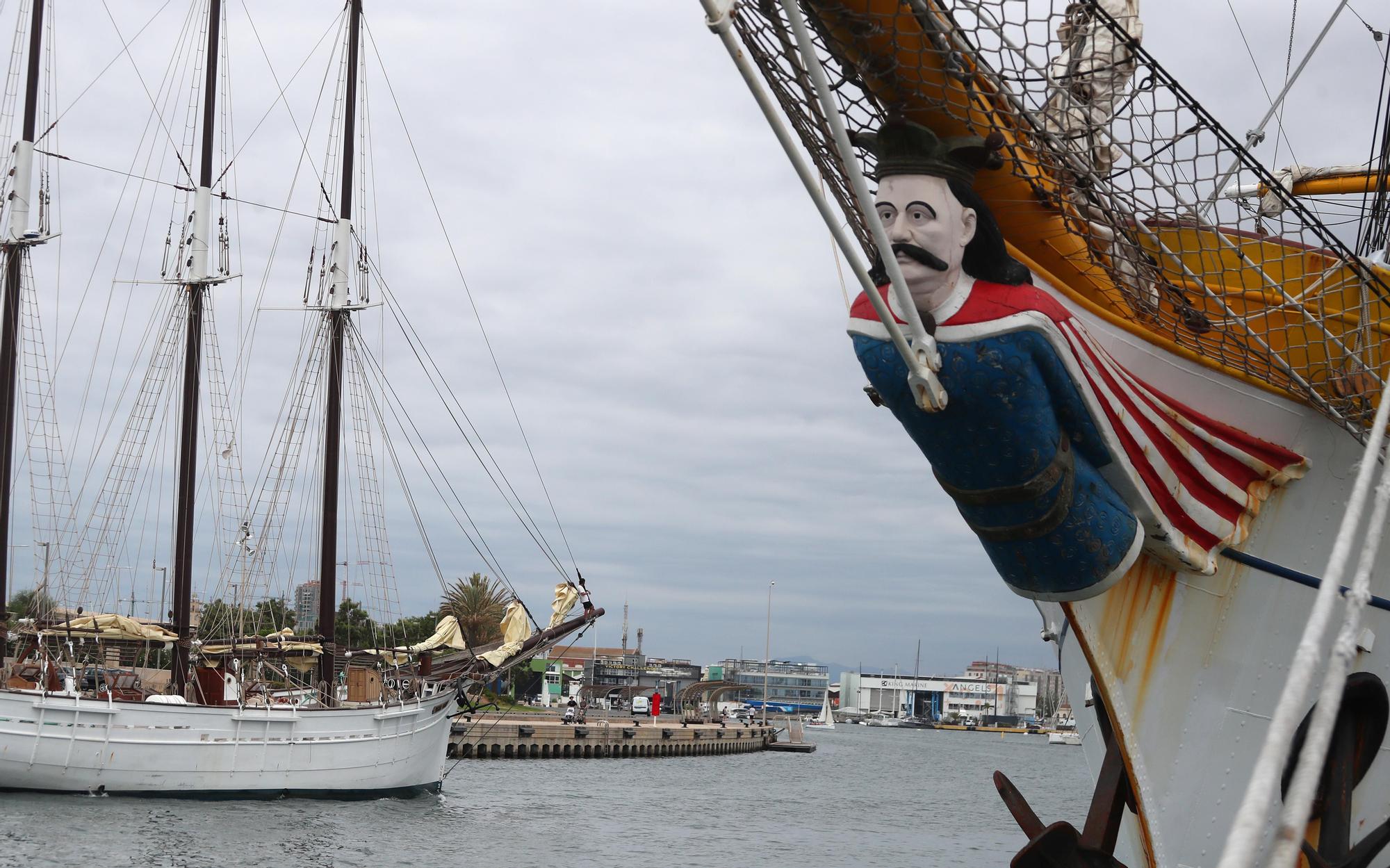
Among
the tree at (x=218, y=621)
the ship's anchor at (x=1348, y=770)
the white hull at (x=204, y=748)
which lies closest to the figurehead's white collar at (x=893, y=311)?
the ship's anchor at (x=1348, y=770)

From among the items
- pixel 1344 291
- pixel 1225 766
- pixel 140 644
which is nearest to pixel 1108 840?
pixel 1225 766

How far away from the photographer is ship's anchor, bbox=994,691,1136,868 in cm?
699

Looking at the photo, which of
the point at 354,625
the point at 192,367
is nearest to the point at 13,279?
the point at 192,367

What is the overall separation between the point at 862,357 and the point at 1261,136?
5.69 metres

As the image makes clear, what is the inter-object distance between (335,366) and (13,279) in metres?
7.44

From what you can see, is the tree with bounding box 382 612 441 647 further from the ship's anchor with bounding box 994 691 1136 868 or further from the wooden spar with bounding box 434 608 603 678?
the ship's anchor with bounding box 994 691 1136 868

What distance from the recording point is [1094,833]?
729cm

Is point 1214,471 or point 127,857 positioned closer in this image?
point 1214,471

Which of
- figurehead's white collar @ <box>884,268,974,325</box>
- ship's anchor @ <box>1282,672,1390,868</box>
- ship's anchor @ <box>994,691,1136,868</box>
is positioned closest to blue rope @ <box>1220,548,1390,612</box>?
ship's anchor @ <box>1282,672,1390,868</box>

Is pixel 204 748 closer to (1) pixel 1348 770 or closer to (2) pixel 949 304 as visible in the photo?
(1) pixel 1348 770

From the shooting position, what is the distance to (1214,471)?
6781 mm

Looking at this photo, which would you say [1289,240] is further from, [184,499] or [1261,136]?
[184,499]

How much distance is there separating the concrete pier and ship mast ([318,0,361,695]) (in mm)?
15383

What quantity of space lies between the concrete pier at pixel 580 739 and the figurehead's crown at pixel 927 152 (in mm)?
42090
